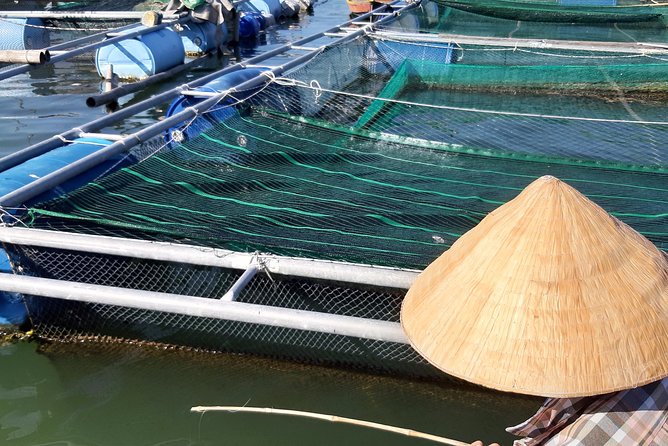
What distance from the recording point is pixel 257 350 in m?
4.39

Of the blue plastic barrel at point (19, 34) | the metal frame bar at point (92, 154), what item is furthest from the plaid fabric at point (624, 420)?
the blue plastic barrel at point (19, 34)

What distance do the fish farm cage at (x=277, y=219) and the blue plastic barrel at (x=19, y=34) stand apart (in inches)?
302

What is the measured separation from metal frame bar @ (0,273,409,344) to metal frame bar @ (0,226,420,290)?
23 centimetres

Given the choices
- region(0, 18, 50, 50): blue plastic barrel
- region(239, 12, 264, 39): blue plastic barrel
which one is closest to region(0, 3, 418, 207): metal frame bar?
region(0, 18, 50, 50): blue plastic barrel

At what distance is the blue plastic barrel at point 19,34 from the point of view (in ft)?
40.9

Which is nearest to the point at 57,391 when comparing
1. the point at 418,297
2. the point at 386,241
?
the point at 386,241

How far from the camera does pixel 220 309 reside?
3.29 metres

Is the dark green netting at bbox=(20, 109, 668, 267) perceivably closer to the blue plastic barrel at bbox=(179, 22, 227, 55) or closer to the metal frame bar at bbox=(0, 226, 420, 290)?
the metal frame bar at bbox=(0, 226, 420, 290)

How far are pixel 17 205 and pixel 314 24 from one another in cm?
1479

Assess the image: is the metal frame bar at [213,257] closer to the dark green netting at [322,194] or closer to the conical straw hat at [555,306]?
the dark green netting at [322,194]

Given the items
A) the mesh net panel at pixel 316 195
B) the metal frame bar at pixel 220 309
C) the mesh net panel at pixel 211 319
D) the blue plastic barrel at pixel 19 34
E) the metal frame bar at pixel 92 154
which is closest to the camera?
the metal frame bar at pixel 220 309

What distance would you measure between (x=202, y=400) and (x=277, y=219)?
45.3 inches

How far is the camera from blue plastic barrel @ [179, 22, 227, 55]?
1326cm

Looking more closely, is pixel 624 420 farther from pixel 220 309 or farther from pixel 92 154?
pixel 92 154
